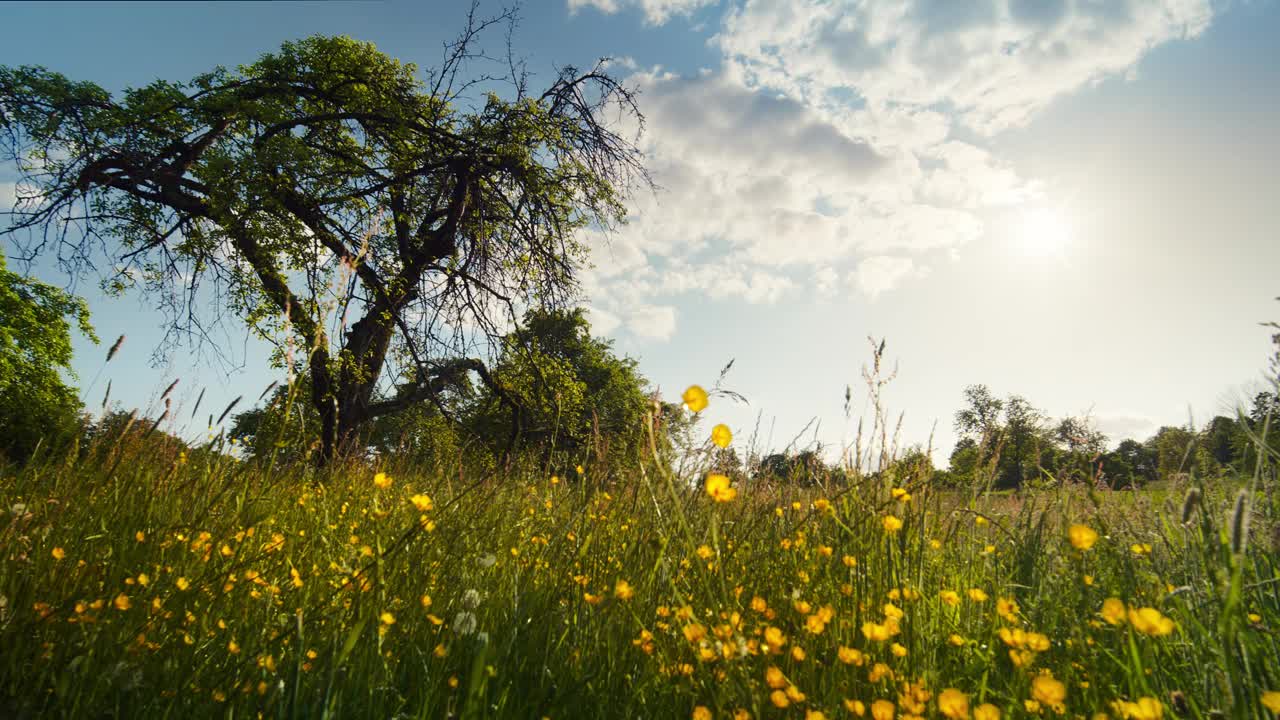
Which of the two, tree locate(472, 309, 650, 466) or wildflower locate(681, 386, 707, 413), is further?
tree locate(472, 309, 650, 466)

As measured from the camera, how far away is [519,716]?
1339 mm

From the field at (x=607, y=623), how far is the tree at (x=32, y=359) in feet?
74.1

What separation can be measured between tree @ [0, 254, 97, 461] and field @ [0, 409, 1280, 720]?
22592 mm

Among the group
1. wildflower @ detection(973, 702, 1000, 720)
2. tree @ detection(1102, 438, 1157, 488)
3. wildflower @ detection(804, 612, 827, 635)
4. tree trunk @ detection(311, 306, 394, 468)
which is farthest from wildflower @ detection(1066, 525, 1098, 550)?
tree trunk @ detection(311, 306, 394, 468)

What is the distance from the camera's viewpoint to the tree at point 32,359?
60.7 ft

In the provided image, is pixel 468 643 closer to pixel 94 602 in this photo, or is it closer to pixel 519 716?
pixel 519 716

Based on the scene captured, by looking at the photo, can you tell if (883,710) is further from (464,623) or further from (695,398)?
(464,623)

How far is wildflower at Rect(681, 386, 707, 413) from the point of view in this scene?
3.74 ft

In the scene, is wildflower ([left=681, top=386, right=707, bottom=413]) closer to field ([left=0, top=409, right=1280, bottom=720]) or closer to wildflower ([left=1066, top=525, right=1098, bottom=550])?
field ([left=0, top=409, right=1280, bottom=720])

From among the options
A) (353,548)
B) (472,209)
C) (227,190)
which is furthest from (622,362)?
(353,548)

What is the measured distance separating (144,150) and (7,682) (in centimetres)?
1033

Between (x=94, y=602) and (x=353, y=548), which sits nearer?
(x=94, y=602)

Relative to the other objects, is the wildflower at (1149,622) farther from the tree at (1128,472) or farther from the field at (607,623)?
the tree at (1128,472)

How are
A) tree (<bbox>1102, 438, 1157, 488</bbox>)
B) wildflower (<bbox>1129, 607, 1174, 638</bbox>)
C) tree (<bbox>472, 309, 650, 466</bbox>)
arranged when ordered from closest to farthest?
wildflower (<bbox>1129, 607, 1174, 638</bbox>)
tree (<bbox>1102, 438, 1157, 488</bbox>)
tree (<bbox>472, 309, 650, 466</bbox>)
